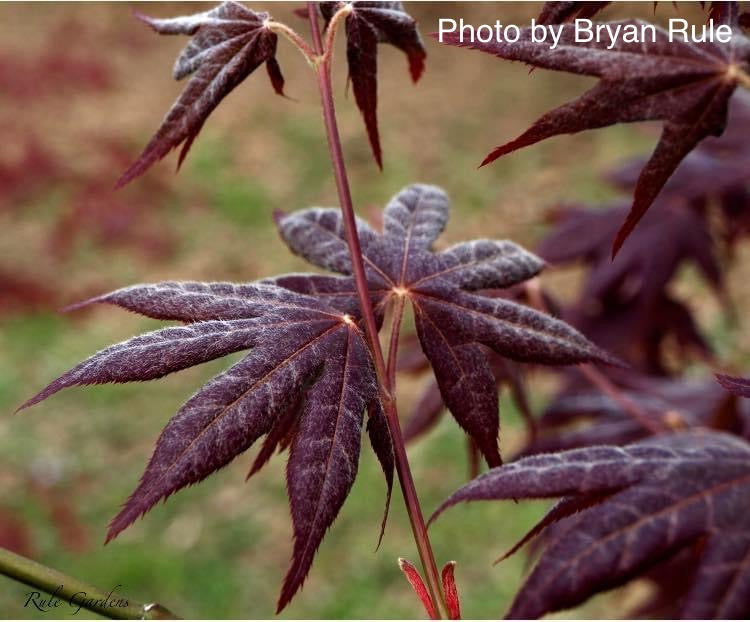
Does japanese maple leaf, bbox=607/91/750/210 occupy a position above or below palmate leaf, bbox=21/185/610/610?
above

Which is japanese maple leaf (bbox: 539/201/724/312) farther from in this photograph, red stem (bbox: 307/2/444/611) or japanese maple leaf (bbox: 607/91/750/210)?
red stem (bbox: 307/2/444/611)

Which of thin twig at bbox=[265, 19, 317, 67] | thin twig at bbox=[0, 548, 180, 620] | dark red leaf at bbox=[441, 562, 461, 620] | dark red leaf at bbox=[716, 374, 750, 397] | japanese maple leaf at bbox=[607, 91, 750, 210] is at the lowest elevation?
dark red leaf at bbox=[441, 562, 461, 620]

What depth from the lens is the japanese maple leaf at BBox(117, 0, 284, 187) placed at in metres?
0.79

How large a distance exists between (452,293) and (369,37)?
0.26 m

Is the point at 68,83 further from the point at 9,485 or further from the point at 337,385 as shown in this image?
the point at 337,385

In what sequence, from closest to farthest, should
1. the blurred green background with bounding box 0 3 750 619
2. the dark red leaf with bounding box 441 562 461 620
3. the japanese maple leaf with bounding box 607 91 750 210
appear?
the dark red leaf with bounding box 441 562 461 620
the japanese maple leaf with bounding box 607 91 750 210
the blurred green background with bounding box 0 3 750 619

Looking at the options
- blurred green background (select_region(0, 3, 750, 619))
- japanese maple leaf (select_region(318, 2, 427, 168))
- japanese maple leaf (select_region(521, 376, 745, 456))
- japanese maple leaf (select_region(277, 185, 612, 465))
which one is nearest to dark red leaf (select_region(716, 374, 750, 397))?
japanese maple leaf (select_region(277, 185, 612, 465))

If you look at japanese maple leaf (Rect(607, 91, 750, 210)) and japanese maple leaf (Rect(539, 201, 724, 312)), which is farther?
japanese maple leaf (Rect(539, 201, 724, 312))

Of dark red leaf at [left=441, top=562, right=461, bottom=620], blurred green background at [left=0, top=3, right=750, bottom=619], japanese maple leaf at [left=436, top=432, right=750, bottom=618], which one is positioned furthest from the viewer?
blurred green background at [left=0, top=3, right=750, bottom=619]

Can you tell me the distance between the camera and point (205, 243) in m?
5.93

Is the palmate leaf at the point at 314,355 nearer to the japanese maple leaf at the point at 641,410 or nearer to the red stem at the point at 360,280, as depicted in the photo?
the red stem at the point at 360,280

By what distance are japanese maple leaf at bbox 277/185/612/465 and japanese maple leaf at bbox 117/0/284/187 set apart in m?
0.19

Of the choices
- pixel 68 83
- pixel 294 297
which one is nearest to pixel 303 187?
pixel 68 83

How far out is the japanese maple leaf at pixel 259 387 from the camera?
0.64 meters
